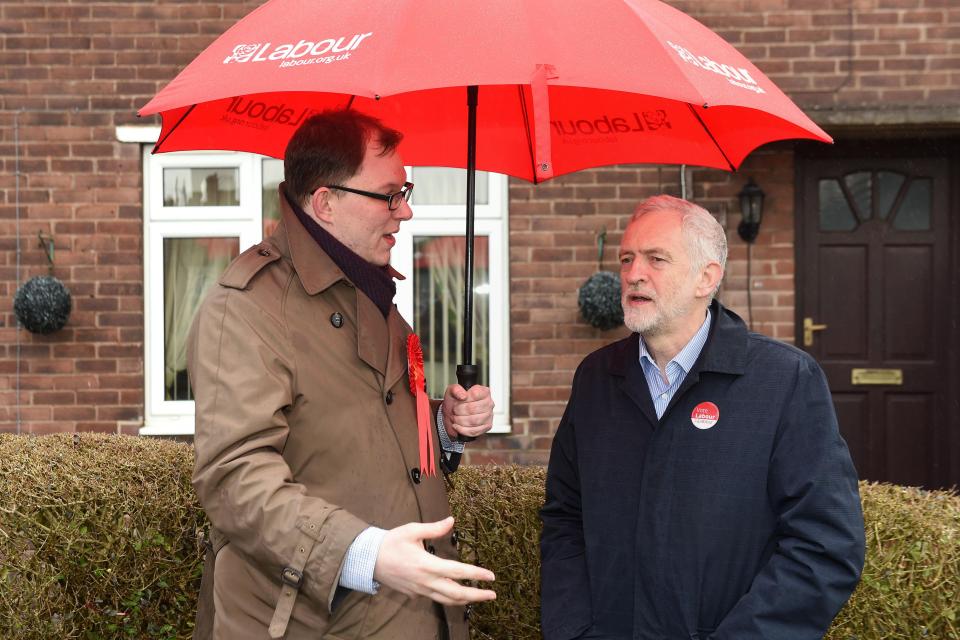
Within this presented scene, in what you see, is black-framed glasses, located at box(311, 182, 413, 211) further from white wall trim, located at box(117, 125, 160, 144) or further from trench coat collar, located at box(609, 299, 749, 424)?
white wall trim, located at box(117, 125, 160, 144)

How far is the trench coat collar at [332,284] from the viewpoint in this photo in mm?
2041

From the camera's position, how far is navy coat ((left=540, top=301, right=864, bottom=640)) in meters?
2.06

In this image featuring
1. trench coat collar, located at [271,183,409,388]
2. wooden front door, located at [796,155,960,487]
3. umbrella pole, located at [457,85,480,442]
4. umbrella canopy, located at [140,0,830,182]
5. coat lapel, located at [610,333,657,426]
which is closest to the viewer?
umbrella canopy, located at [140,0,830,182]

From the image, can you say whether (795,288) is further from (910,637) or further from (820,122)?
(910,637)

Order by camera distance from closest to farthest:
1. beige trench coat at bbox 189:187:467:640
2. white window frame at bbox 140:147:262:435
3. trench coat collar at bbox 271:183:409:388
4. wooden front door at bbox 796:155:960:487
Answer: beige trench coat at bbox 189:187:467:640 < trench coat collar at bbox 271:183:409:388 < white window frame at bbox 140:147:262:435 < wooden front door at bbox 796:155:960:487

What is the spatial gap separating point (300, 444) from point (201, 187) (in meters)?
4.61

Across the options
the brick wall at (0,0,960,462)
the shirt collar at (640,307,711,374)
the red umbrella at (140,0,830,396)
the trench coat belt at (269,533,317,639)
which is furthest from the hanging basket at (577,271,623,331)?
the trench coat belt at (269,533,317,639)

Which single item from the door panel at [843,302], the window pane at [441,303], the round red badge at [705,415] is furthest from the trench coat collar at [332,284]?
the door panel at [843,302]

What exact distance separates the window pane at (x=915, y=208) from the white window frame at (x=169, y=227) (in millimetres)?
4262

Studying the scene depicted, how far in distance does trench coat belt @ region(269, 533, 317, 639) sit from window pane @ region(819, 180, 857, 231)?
17.4 feet

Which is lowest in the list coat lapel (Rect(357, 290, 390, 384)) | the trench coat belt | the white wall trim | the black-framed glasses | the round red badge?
the trench coat belt

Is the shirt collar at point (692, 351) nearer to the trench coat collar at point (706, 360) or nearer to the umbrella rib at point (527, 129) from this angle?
the trench coat collar at point (706, 360)

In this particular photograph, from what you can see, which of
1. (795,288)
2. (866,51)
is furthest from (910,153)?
(795,288)

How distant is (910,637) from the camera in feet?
9.26
